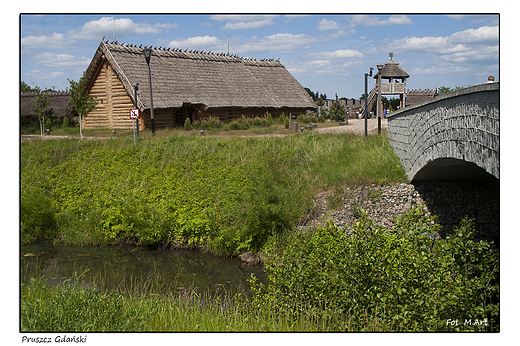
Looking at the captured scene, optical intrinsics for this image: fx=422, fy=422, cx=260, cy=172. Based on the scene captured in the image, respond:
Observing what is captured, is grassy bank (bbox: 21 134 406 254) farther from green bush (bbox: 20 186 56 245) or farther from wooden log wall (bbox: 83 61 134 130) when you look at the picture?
wooden log wall (bbox: 83 61 134 130)

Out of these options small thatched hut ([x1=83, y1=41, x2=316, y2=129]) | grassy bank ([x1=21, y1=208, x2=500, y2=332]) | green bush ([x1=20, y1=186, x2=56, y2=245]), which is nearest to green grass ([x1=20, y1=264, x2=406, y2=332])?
grassy bank ([x1=21, y1=208, x2=500, y2=332])

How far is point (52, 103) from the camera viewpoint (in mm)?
39375

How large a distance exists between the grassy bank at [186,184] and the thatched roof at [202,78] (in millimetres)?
9845

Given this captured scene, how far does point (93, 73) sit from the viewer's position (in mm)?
29031

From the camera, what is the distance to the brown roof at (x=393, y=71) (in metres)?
33.4

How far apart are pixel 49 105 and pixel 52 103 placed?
597 millimetres

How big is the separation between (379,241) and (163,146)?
43.2 ft

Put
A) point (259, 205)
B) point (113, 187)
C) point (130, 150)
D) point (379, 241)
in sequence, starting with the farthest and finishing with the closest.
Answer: point (130, 150) < point (113, 187) < point (259, 205) < point (379, 241)

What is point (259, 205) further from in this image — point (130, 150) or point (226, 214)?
point (130, 150)

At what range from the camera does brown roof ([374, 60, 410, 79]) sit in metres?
33.4

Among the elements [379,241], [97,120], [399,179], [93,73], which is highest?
[93,73]

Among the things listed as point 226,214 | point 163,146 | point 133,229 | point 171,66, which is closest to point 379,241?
point 226,214

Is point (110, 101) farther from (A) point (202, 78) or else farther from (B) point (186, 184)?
(B) point (186, 184)

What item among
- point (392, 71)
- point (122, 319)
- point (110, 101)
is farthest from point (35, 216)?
point (392, 71)
